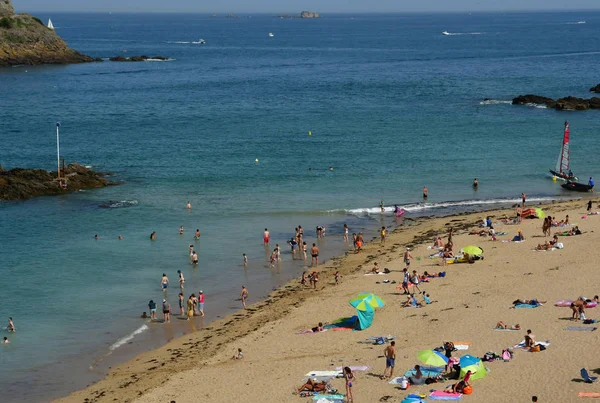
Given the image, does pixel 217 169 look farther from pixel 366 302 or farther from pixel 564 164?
pixel 366 302

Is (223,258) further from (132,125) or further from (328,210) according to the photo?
(132,125)

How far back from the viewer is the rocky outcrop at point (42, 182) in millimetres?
46562

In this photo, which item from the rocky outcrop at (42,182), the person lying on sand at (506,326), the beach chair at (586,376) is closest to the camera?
the beach chair at (586,376)

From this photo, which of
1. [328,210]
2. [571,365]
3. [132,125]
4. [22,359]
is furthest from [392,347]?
[132,125]

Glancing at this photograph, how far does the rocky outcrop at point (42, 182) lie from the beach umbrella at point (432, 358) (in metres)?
31.6

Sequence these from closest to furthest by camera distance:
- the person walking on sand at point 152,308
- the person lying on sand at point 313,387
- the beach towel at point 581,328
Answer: the person lying on sand at point 313,387 → the beach towel at point 581,328 → the person walking on sand at point 152,308

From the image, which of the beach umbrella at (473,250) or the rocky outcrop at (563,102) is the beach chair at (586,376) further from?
the rocky outcrop at (563,102)

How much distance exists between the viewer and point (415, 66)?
120750 mm

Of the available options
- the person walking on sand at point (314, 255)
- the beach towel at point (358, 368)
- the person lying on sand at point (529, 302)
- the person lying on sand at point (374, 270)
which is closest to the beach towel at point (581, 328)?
the person lying on sand at point (529, 302)

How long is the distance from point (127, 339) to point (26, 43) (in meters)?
102

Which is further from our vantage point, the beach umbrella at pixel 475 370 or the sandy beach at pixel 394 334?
the sandy beach at pixel 394 334

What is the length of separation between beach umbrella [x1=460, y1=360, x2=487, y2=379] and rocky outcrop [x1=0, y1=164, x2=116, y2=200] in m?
32.7

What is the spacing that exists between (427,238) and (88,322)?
52.0 feet

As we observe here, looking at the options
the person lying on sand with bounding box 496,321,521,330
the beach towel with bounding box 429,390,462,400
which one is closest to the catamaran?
the person lying on sand with bounding box 496,321,521,330
